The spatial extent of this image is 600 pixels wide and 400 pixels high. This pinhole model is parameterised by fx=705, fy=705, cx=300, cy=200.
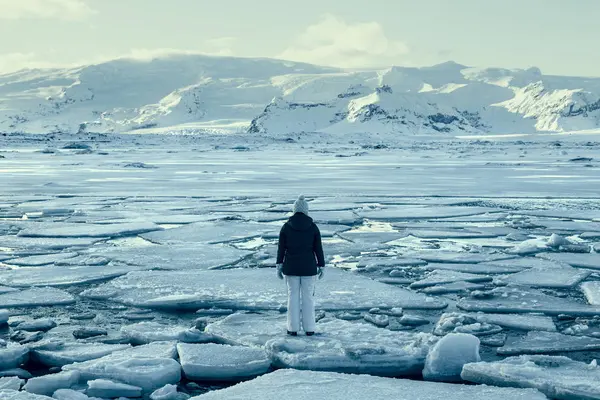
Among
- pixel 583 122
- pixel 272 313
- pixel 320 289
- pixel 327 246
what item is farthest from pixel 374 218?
pixel 583 122

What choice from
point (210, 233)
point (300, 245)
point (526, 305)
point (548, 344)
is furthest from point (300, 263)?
point (210, 233)

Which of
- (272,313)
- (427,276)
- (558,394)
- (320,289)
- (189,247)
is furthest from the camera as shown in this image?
(189,247)

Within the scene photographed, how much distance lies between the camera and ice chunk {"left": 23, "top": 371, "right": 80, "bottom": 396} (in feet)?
12.4

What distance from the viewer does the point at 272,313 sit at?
5527 mm

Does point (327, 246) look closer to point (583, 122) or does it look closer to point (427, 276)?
point (427, 276)

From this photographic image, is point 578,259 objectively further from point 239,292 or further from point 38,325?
point 38,325

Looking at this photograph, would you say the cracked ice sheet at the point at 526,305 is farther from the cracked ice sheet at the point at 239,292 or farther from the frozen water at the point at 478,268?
the frozen water at the point at 478,268

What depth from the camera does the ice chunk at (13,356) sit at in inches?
165

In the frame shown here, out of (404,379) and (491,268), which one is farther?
(491,268)

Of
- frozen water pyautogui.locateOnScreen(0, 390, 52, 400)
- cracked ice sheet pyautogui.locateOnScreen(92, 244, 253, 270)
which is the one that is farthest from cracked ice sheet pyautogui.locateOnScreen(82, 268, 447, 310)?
frozen water pyautogui.locateOnScreen(0, 390, 52, 400)

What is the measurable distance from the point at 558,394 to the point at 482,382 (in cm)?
41

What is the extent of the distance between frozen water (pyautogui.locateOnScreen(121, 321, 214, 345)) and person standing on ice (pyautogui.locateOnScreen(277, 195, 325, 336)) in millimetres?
602

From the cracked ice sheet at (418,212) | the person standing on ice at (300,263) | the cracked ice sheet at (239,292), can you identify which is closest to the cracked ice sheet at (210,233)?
the cracked ice sheet at (418,212)

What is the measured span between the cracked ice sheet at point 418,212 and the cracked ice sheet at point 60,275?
5440 mm
